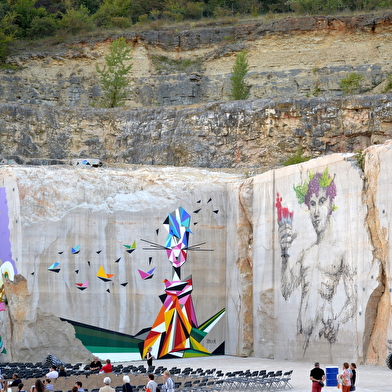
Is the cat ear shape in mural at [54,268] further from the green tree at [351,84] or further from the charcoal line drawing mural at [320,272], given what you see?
the green tree at [351,84]

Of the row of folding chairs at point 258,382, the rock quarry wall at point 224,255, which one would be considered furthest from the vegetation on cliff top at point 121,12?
the row of folding chairs at point 258,382

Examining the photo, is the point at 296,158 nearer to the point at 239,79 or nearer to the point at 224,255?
the point at 224,255

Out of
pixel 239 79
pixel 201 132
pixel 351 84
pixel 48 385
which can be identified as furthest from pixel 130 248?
pixel 351 84

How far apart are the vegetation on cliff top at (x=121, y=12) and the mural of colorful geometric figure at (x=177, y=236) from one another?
93.2 feet

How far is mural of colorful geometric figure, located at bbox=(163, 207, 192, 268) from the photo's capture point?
25984 mm

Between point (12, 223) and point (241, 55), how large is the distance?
25531mm

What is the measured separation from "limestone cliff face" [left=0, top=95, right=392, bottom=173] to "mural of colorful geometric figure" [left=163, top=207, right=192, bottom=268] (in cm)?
966

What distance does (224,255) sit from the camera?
27047 millimetres

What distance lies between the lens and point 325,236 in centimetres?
2267

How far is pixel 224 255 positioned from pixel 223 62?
25.3m

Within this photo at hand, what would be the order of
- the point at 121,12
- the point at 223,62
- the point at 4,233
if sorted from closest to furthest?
the point at 4,233 < the point at 223,62 < the point at 121,12

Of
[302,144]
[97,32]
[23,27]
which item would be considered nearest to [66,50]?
[97,32]

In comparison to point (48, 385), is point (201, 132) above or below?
above

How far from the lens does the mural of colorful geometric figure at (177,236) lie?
26.0 m
